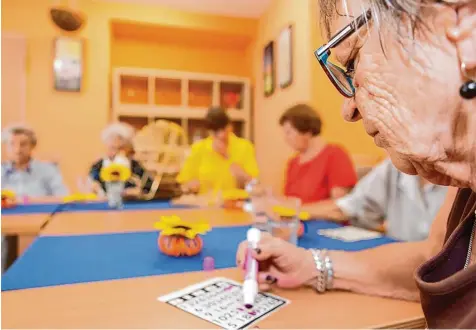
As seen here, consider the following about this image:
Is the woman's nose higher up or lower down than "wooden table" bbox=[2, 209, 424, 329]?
higher up

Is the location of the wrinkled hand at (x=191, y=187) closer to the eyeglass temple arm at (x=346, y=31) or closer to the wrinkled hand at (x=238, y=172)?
the wrinkled hand at (x=238, y=172)

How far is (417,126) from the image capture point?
0.36m

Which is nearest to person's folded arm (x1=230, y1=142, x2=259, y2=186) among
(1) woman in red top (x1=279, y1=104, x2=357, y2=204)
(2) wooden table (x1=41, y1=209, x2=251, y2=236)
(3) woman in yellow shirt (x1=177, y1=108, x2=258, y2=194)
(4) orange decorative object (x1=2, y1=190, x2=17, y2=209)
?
(3) woman in yellow shirt (x1=177, y1=108, x2=258, y2=194)

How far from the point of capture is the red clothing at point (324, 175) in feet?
6.19

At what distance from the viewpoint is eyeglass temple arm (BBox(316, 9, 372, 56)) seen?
1.23 feet

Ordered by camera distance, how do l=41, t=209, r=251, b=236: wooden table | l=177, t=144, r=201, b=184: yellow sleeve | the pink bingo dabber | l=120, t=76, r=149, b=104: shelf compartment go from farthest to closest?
l=120, t=76, r=149, b=104: shelf compartment, l=177, t=144, r=201, b=184: yellow sleeve, l=41, t=209, r=251, b=236: wooden table, the pink bingo dabber

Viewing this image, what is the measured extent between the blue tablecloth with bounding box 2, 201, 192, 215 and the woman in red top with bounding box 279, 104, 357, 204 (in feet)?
2.26

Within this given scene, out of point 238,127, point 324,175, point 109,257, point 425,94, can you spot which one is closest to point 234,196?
point 324,175

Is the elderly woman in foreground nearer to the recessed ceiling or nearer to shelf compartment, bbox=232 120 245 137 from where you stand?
the recessed ceiling

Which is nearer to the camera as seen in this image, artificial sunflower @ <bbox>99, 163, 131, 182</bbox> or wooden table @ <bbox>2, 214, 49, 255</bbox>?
wooden table @ <bbox>2, 214, 49, 255</bbox>

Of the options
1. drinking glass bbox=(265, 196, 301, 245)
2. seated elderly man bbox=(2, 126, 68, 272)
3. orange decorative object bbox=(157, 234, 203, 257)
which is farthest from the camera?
seated elderly man bbox=(2, 126, 68, 272)

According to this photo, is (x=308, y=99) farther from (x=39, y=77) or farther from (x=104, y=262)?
(x=39, y=77)

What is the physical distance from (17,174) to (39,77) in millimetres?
1509

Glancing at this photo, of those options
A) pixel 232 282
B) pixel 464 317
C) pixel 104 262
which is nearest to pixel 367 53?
pixel 464 317
